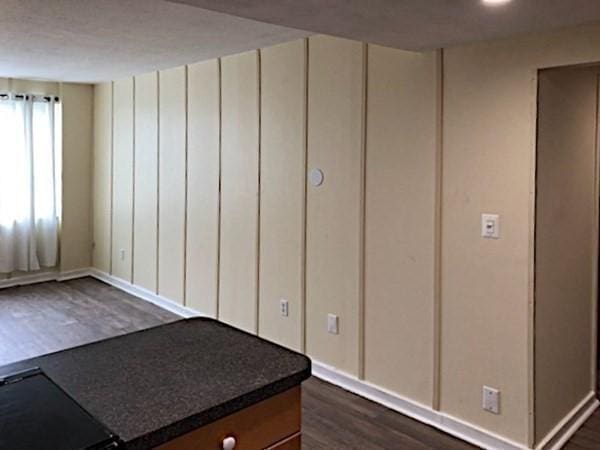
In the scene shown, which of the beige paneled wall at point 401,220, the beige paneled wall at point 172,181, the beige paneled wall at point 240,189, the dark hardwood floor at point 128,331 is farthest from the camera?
the beige paneled wall at point 172,181

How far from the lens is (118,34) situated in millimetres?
3477

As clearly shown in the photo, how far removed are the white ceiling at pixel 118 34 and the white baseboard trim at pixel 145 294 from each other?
2.19 meters

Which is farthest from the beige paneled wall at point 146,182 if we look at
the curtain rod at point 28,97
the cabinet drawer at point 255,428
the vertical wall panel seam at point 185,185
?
the cabinet drawer at point 255,428

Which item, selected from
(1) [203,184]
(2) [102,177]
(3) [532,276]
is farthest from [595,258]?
(2) [102,177]

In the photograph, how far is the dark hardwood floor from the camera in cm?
288

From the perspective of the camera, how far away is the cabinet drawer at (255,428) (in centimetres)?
129

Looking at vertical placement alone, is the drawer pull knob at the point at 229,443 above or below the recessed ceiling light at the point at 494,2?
below

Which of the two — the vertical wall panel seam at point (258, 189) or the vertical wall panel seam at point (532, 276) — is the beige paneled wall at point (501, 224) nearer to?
the vertical wall panel seam at point (532, 276)

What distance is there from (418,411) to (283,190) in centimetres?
173

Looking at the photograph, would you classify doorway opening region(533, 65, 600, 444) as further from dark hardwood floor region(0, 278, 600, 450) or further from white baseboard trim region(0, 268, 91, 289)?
white baseboard trim region(0, 268, 91, 289)

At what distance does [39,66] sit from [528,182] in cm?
437

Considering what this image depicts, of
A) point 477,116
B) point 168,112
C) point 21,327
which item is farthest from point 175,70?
point 477,116

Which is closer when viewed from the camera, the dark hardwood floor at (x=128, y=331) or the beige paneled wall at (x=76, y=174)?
the dark hardwood floor at (x=128, y=331)

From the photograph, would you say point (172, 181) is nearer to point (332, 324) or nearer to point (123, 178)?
point (123, 178)
